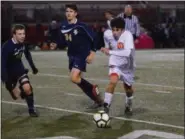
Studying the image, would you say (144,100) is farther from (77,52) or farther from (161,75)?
(161,75)

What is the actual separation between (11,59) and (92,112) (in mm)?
1710

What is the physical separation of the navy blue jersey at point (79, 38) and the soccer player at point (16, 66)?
866 millimetres

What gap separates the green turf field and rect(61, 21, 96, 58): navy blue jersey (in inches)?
43.0

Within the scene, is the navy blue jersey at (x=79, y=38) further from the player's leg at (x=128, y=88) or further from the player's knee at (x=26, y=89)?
the player's knee at (x=26, y=89)

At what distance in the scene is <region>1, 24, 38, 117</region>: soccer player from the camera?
8.74 metres

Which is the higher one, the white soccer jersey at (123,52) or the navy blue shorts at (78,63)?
the white soccer jersey at (123,52)

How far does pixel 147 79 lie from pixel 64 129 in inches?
258

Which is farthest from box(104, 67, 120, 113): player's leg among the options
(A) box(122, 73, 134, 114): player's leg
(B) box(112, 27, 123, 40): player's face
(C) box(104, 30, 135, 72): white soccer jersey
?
(B) box(112, 27, 123, 40): player's face

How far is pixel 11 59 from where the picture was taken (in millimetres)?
8914

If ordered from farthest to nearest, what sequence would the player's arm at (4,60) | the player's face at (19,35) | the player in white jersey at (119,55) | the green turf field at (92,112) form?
the player's face at (19,35) → the player's arm at (4,60) → the player in white jersey at (119,55) → the green turf field at (92,112)

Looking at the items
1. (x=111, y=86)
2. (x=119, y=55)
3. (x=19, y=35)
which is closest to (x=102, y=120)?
(x=111, y=86)

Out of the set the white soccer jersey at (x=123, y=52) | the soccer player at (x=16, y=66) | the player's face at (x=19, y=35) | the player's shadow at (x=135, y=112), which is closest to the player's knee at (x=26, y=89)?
the soccer player at (x=16, y=66)

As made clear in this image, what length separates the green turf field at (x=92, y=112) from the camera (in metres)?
7.54

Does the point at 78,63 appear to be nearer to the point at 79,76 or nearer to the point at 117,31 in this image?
the point at 79,76
